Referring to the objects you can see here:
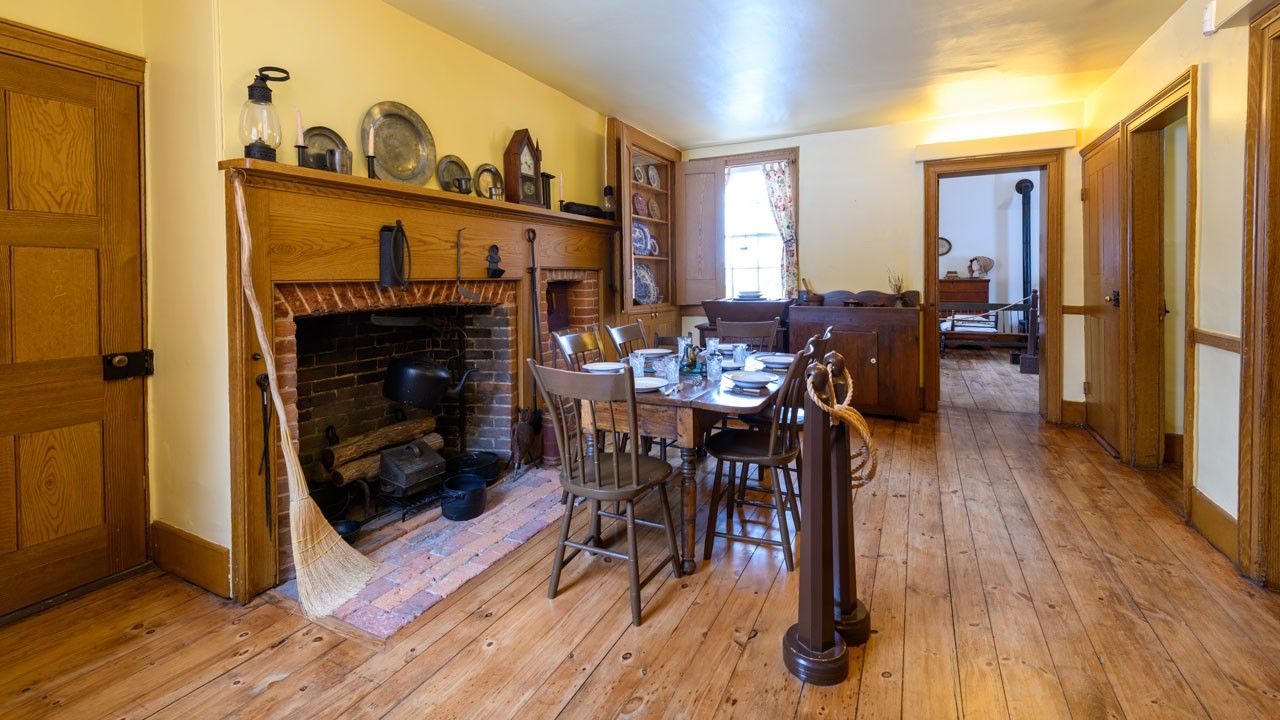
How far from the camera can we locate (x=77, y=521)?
7.69 feet

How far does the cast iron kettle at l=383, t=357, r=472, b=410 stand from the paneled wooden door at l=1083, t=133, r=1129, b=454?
4.08 meters

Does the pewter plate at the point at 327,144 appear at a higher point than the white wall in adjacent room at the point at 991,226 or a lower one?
lower

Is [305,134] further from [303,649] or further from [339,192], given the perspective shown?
[303,649]

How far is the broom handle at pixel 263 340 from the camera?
7.21 ft

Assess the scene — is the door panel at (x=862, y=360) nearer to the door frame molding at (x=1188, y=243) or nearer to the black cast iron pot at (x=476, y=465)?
the door frame molding at (x=1188, y=243)

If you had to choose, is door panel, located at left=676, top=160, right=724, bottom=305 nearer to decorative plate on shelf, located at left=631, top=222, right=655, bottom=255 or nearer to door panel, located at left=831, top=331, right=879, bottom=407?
decorative plate on shelf, located at left=631, top=222, right=655, bottom=255

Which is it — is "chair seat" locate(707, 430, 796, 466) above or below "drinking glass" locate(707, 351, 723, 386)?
below

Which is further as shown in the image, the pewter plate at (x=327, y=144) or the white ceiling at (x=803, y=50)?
the white ceiling at (x=803, y=50)

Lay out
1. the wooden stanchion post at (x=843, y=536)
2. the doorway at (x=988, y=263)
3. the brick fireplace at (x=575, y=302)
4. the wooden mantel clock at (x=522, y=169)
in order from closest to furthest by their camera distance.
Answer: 1. the wooden stanchion post at (x=843, y=536)
2. the wooden mantel clock at (x=522, y=169)
3. the brick fireplace at (x=575, y=302)
4. the doorway at (x=988, y=263)

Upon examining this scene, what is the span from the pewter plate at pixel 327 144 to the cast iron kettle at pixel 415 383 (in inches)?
41.5

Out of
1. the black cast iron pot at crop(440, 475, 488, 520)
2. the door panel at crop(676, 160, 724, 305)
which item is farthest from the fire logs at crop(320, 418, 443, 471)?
the door panel at crop(676, 160, 724, 305)

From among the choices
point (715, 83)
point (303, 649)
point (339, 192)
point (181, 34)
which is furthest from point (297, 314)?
point (715, 83)

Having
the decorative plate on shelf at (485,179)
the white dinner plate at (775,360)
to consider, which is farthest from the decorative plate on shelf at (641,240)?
the white dinner plate at (775,360)

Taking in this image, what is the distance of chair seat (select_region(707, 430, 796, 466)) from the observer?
249 centimetres
